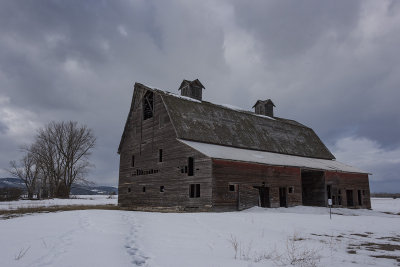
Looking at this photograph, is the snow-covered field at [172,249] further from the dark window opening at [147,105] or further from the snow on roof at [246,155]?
the dark window opening at [147,105]

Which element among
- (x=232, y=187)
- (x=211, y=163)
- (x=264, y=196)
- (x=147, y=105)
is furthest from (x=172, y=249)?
(x=147, y=105)

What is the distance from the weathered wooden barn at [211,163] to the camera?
23375mm

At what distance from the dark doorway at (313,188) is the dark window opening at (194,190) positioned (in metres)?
13.7

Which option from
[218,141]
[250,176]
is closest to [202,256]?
[250,176]

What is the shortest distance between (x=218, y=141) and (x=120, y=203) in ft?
41.6

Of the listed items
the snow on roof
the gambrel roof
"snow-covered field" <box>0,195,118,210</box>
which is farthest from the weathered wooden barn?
"snow-covered field" <box>0,195,118,210</box>

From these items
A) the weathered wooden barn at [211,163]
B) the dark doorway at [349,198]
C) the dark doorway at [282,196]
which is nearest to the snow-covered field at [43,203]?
the weathered wooden barn at [211,163]

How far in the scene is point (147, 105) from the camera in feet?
101

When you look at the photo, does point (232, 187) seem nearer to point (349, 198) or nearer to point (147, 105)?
point (147, 105)

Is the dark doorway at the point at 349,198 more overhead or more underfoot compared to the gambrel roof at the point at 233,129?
more underfoot

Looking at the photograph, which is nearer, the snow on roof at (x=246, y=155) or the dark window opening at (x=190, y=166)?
the snow on roof at (x=246, y=155)

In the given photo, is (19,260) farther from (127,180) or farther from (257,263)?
(127,180)

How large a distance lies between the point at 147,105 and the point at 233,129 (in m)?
9.01

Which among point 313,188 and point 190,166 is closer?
point 190,166
